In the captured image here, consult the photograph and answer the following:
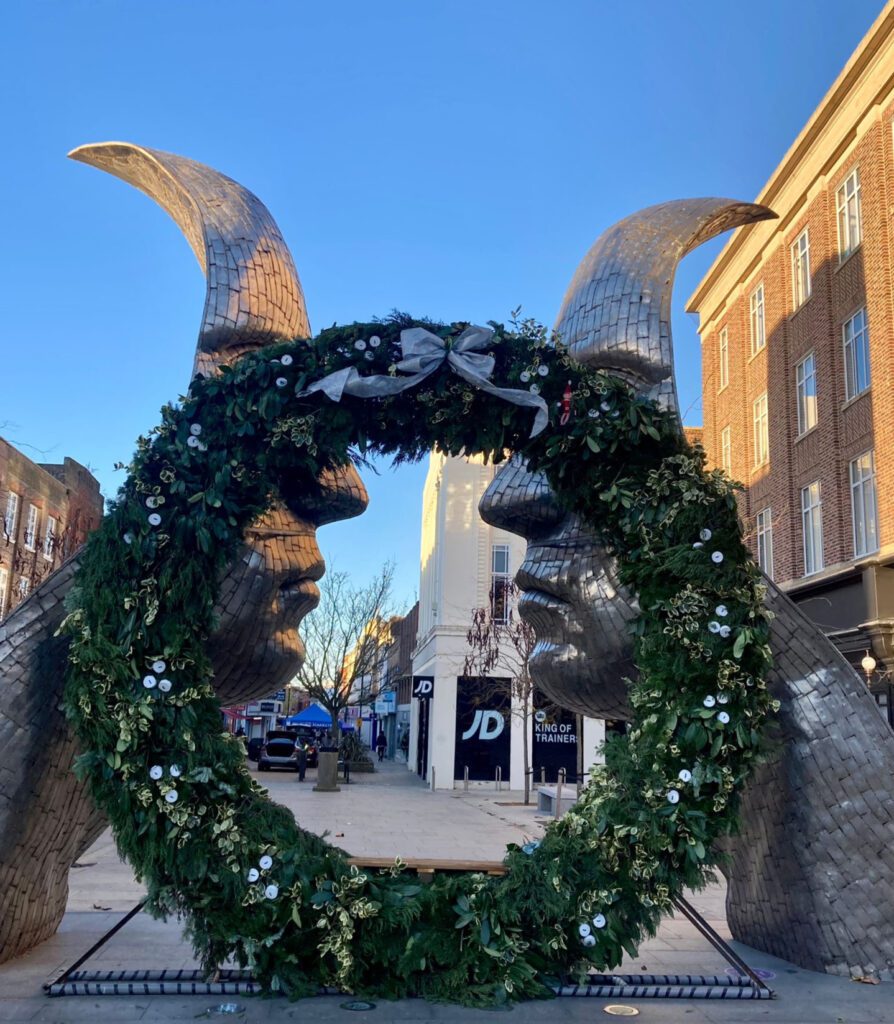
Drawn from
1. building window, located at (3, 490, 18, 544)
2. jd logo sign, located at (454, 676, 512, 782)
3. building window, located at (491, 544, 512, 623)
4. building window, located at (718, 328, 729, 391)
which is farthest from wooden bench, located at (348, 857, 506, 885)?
building window, located at (3, 490, 18, 544)

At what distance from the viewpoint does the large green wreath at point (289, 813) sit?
504 cm

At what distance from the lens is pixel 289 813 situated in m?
5.37

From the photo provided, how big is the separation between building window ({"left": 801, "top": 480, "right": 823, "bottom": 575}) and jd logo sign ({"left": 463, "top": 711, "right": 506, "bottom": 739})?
8.97 meters

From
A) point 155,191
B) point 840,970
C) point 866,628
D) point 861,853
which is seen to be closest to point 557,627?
point 861,853

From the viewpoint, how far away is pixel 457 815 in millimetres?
18328

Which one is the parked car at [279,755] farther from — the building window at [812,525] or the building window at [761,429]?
the building window at [812,525]

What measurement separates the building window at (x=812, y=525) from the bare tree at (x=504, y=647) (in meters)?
6.84

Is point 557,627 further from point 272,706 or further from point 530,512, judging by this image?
point 272,706

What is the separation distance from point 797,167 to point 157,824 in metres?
23.3

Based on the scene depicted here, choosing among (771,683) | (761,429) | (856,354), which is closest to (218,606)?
(771,683)

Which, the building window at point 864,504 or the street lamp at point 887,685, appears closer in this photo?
the street lamp at point 887,685

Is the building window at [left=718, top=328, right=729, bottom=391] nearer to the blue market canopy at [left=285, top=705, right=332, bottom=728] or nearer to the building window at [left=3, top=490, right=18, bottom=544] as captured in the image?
the blue market canopy at [left=285, top=705, right=332, bottom=728]

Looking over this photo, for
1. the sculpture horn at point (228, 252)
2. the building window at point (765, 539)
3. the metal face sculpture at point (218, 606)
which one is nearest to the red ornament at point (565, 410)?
the metal face sculpture at point (218, 606)

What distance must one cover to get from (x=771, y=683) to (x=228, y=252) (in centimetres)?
460
